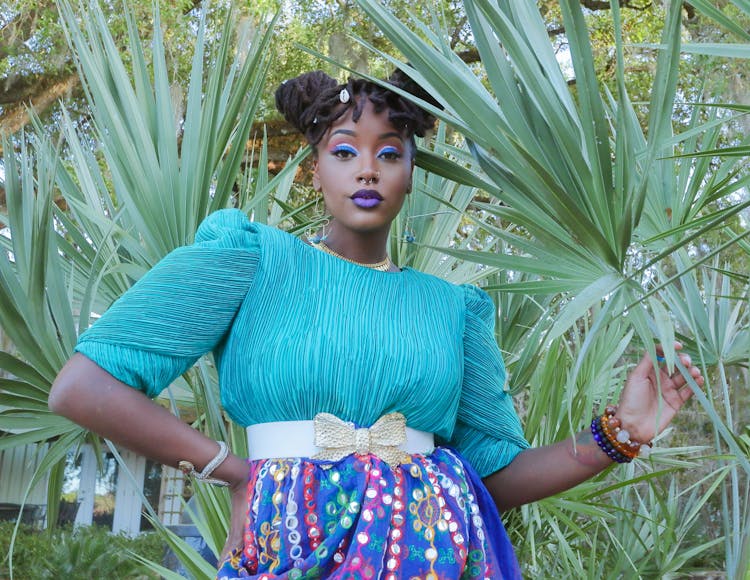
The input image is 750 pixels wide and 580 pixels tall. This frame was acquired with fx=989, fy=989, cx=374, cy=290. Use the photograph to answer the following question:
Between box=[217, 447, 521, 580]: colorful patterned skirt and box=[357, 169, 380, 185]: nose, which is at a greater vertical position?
box=[357, 169, 380, 185]: nose

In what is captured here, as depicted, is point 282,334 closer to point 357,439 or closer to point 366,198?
point 357,439

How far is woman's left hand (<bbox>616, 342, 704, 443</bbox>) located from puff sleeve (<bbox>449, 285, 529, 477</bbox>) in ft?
0.71

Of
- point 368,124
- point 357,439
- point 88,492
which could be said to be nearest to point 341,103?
point 368,124

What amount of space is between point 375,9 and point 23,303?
110cm

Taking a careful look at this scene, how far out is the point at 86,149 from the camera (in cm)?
283

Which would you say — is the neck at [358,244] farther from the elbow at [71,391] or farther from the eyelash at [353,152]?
the elbow at [71,391]

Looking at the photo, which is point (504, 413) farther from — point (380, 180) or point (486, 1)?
point (486, 1)

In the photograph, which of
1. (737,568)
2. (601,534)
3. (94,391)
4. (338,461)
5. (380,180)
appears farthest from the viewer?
(601,534)

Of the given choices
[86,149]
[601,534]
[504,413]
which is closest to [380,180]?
[504,413]

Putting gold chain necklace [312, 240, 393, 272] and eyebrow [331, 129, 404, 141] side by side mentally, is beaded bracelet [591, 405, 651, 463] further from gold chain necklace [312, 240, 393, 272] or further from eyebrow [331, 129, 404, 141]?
eyebrow [331, 129, 404, 141]

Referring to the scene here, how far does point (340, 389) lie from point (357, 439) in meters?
0.08

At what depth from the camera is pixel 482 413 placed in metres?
1.87

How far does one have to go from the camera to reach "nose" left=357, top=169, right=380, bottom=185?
5.73 ft

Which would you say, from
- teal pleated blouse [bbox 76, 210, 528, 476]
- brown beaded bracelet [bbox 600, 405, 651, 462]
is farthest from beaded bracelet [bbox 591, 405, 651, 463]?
teal pleated blouse [bbox 76, 210, 528, 476]
